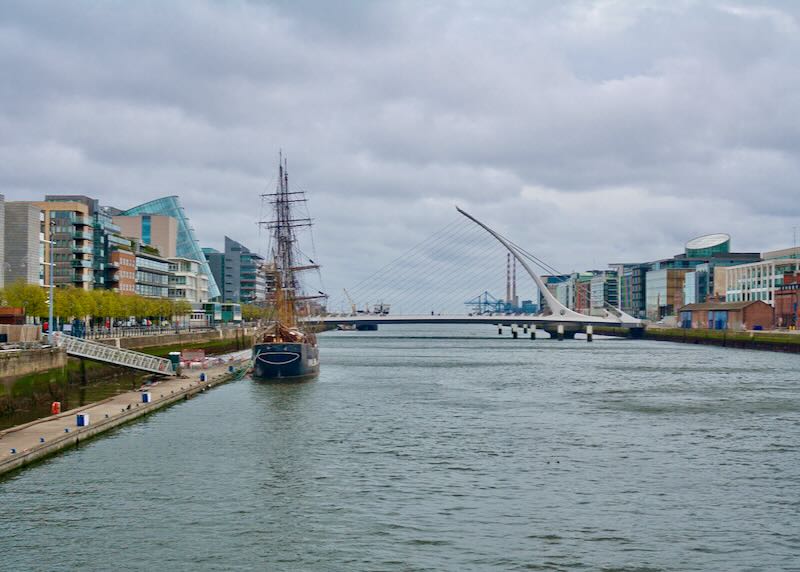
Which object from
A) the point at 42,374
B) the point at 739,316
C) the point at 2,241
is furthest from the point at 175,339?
the point at 739,316

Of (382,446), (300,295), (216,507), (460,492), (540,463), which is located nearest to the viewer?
(216,507)

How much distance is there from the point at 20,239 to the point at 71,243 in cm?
1890

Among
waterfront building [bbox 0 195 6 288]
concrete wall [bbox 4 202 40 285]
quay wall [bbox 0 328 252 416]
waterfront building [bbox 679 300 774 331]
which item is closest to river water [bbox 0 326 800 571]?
quay wall [bbox 0 328 252 416]

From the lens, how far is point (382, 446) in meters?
39.8

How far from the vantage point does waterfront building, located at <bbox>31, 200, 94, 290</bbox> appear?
122062 mm

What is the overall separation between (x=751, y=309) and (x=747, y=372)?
8602cm

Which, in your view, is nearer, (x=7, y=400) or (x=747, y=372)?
(x=7, y=400)

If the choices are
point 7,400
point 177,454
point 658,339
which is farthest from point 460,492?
point 658,339

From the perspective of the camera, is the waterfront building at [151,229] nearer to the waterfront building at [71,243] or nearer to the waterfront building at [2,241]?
the waterfront building at [71,243]

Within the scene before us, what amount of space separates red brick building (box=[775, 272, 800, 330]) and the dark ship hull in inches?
4082

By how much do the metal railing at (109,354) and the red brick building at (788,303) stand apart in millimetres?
117032

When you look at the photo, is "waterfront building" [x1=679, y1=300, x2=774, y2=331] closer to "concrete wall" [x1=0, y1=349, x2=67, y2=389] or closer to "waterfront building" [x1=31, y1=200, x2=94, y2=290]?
"waterfront building" [x1=31, y1=200, x2=94, y2=290]

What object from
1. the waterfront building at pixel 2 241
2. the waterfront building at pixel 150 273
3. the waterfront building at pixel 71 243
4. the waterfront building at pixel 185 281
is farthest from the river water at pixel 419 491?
the waterfront building at pixel 185 281

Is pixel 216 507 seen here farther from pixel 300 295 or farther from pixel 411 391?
pixel 300 295
